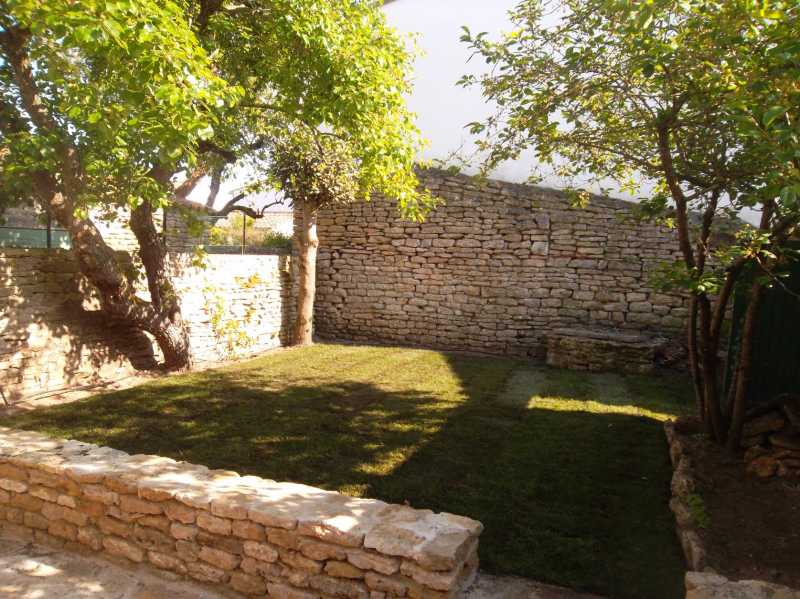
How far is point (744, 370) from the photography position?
14.2ft

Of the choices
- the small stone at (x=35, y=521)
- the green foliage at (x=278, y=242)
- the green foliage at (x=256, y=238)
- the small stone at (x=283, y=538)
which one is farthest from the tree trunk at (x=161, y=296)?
the small stone at (x=283, y=538)

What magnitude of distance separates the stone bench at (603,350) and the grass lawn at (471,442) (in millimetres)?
338

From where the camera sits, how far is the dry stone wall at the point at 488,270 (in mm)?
9289

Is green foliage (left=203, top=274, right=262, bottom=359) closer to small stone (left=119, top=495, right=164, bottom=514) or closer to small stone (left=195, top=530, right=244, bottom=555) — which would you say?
small stone (left=119, top=495, right=164, bottom=514)

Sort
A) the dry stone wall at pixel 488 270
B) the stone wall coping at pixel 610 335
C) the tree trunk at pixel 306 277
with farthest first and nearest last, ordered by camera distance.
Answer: the tree trunk at pixel 306 277
the dry stone wall at pixel 488 270
the stone wall coping at pixel 610 335

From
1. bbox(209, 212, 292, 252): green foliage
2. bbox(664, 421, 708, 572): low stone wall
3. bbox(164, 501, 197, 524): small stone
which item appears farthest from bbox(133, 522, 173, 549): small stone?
bbox(209, 212, 292, 252): green foliage

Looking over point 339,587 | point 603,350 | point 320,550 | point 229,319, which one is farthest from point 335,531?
point 603,350

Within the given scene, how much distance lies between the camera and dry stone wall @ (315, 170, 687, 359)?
30.5 feet

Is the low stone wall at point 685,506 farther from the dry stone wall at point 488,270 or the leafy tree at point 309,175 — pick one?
the leafy tree at point 309,175

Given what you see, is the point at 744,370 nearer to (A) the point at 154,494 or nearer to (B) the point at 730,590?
(B) the point at 730,590

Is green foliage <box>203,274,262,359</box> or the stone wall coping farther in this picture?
the stone wall coping

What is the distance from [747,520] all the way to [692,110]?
3.22 metres

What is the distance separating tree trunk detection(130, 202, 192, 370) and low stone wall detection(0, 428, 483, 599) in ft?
11.5

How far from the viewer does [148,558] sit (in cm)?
328
